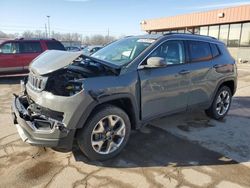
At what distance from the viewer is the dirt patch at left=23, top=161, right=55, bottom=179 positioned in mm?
3164

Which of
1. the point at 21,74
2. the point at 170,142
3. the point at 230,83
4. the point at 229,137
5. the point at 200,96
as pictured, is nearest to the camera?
the point at 170,142

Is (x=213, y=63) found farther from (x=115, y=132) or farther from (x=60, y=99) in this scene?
(x=60, y=99)

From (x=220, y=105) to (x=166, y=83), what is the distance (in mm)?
2177

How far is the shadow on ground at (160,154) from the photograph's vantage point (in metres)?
3.53

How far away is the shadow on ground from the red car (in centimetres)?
802

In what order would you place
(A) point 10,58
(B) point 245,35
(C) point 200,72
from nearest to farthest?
1. (C) point 200,72
2. (A) point 10,58
3. (B) point 245,35

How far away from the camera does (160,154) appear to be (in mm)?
3811

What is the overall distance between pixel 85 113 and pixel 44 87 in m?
0.66

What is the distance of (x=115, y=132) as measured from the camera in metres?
3.60

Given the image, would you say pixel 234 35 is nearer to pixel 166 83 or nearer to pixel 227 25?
pixel 227 25

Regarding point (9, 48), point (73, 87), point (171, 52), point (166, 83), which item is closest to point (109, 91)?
point (73, 87)


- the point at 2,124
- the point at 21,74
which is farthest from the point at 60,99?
the point at 21,74

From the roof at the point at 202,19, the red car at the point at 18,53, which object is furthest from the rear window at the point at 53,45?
the roof at the point at 202,19

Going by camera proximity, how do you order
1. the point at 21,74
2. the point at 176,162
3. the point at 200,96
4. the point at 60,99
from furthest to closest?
the point at 21,74, the point at 200,96, the point at 176,162, the point at 60,99
